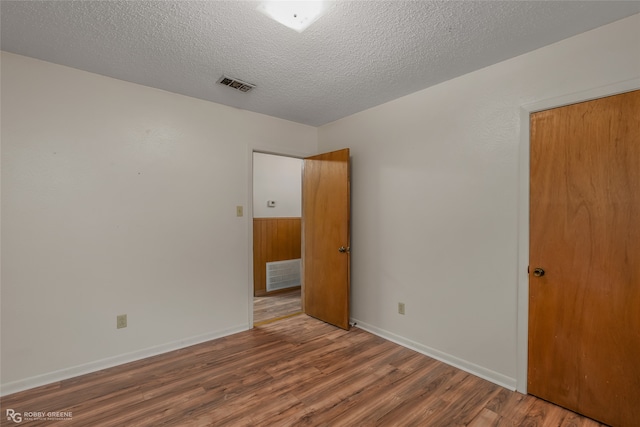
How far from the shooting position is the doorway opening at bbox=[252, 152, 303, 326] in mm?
4590

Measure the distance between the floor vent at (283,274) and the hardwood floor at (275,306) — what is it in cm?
15

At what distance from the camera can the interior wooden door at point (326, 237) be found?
3.19m

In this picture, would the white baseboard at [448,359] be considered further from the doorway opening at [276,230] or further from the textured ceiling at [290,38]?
the textured ceiling at [290,38]

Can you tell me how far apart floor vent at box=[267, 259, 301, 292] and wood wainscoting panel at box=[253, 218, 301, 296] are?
0.07 metres

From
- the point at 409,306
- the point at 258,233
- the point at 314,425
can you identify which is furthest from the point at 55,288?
the point at 409,306

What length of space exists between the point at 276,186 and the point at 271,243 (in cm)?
101

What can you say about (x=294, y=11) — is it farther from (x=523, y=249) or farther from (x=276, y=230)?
(x=276, y=230)

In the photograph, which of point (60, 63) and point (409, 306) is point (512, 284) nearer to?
point (409, 306)

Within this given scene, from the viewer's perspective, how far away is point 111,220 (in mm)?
2447

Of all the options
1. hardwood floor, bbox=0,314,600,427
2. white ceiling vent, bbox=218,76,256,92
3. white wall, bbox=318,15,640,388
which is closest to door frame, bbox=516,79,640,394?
white wall, bbox=318,15,640,388

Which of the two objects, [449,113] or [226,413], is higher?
[449,113]

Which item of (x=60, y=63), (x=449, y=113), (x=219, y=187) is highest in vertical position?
(x=60, y=63)

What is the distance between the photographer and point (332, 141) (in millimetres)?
3664

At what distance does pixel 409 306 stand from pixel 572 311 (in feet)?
4.08
